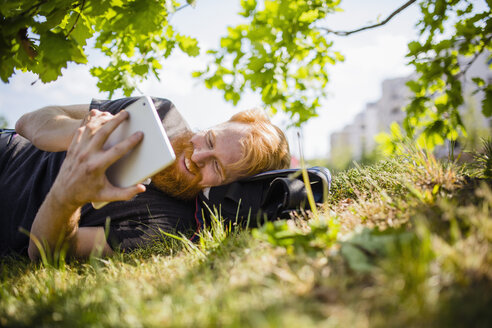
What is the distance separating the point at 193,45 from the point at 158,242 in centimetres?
221

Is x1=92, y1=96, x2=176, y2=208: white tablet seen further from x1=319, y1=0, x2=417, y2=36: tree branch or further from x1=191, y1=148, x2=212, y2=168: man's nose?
x1=319, y1=0, x2=417, y2=36: tree branch

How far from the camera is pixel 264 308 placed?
84 cm

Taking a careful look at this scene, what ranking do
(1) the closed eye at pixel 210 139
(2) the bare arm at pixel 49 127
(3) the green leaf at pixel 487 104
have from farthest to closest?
(1) the closed eye at pixel 210 139
(2) the bare arm at pixel 49 127
(3) the green leaf at pixel 487 104

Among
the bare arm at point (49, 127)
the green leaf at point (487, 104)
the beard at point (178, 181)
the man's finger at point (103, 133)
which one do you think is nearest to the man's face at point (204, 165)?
the beard at point (178, 181)

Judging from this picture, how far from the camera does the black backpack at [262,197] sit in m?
1.99

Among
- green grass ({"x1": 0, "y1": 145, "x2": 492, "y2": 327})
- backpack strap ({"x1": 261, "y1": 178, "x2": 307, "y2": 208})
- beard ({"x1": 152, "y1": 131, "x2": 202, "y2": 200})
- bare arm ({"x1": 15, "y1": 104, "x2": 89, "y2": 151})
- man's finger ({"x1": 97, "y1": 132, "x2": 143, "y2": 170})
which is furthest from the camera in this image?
beard ({"x1": 152, "y1": 131, "x2": 202, "y2": 200})

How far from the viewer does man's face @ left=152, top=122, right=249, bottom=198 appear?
8.27 ft

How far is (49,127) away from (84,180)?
1.07 metres

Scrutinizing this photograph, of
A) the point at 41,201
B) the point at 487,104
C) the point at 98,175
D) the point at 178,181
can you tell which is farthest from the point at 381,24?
the point at 41,201

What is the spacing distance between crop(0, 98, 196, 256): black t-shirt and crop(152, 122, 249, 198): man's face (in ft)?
0.37

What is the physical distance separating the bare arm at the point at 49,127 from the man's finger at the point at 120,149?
84 centimetres

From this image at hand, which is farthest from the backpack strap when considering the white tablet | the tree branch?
the tree branch

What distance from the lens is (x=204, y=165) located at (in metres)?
2.60

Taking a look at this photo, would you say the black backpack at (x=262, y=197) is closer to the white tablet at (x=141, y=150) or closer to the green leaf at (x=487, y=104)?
the white tablet at (x=141, y=150)
